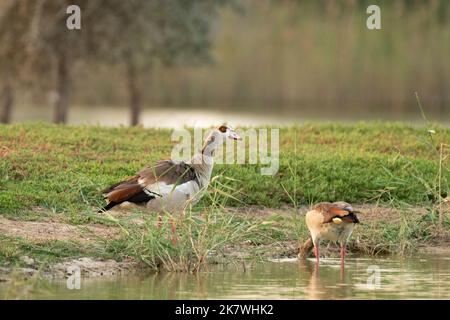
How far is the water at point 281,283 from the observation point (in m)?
8.14

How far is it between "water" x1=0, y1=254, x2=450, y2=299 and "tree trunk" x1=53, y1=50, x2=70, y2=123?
546 inches

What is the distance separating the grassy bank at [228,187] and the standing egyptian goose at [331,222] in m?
0.41

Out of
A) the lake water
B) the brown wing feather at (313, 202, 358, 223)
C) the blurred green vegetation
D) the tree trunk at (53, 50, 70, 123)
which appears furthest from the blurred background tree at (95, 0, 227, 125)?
the brown wing feather at (313, 202, 358, 223)

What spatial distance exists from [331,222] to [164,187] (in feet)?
4.88

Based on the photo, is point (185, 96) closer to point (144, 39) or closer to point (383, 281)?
point (144, 39)

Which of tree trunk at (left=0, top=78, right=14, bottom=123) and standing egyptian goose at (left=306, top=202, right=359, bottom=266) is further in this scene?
tree trunk at (left=0, top=78, right=14, bottom=123)

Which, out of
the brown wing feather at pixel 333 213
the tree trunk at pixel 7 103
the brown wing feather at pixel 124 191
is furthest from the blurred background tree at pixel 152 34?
the brown wing feather at pixel 333 213

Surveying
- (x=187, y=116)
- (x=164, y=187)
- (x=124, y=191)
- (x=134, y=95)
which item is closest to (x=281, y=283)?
(x=164, y=187)

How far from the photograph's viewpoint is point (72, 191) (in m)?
10.9

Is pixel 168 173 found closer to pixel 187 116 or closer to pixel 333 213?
pixel 333 213

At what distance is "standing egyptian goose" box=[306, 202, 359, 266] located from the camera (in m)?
8.96

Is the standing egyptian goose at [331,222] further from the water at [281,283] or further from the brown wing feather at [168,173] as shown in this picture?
the brown wing feather at [168,173]

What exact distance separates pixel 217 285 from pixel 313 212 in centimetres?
131

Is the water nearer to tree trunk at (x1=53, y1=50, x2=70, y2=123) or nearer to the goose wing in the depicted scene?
the goose wing
